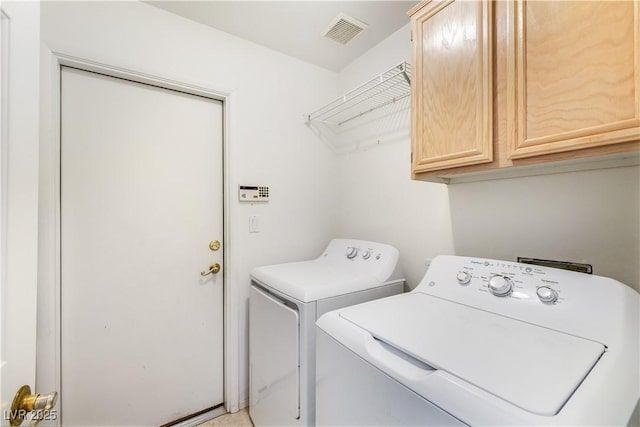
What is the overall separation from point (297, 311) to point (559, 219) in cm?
120

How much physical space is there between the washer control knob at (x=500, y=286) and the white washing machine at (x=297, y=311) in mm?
559

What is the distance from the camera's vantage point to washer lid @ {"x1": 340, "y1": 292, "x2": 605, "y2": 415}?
1.88 feet

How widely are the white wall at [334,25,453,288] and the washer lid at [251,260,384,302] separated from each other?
1.33ft

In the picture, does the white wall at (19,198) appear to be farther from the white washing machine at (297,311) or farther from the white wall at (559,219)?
the white wall at (559,219)

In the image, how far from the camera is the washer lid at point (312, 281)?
1.27 m

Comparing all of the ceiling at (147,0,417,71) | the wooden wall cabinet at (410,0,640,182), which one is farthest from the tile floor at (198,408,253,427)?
the ceiling at (147,0,417,71)

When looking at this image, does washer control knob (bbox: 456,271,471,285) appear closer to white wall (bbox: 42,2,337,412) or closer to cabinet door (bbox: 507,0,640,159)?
cabinet door (bbox: 507,0,640,159)

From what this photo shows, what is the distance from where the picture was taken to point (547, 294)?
36.5 inches

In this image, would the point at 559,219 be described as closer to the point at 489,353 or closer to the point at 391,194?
the point at 489,353

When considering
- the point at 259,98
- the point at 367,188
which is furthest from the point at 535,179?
the point at 259,98

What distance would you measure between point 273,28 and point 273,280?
160 cm

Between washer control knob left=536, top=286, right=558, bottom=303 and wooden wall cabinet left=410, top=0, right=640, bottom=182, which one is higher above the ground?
wooden wall cabinet left=410, top=0, right=640, bottom=182

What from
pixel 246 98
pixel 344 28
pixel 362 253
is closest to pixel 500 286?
pixel 362 253

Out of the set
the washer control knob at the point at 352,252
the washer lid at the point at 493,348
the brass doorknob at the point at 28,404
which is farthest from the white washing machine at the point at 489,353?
the brass doorknob at the point at 28,404
